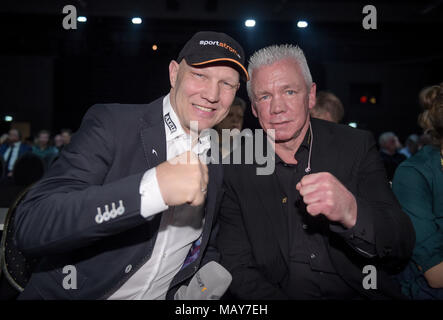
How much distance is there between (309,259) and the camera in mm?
1562

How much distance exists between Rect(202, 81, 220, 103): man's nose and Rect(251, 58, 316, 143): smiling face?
0.39 metres

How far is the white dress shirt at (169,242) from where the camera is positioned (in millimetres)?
1413

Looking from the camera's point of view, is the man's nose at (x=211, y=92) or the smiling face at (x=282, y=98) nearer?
the man's nose at (x=211, y=92)

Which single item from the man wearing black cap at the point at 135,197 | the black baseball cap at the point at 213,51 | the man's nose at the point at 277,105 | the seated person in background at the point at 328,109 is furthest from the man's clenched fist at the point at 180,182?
the seated person in background at the point at 328,109

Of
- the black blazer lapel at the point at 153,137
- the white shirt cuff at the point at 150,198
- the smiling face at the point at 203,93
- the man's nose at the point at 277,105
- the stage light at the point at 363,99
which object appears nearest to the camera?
the white shirt cuff at the point at 150,198

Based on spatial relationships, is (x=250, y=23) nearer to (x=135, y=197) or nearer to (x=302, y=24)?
(x=302, y=24)

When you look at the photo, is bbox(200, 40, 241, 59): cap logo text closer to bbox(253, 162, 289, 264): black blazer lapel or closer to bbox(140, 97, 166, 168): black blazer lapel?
bbox(140, 97, 166, 168): black blazer lapel

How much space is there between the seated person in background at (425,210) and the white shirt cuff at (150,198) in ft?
4.57

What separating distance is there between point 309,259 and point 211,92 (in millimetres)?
1015

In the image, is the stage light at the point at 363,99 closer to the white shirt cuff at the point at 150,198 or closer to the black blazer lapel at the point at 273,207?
the black blazer lapel at the point at 273,207

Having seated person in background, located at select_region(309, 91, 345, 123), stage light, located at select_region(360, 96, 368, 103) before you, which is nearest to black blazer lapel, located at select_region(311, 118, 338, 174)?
seated person in background, located at select_region(309, 91, 345, 123)

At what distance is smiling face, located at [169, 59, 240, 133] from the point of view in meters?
1.47

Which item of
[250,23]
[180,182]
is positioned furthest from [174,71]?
[250,23]
